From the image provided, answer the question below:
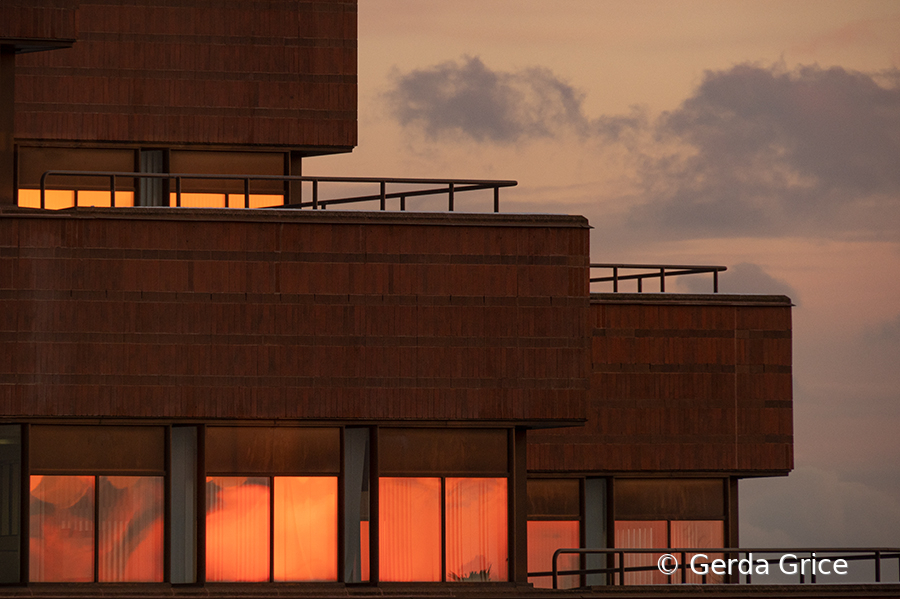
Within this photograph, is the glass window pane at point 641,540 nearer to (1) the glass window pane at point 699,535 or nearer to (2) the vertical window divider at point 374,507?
(1) the glass window pane at point 699,535

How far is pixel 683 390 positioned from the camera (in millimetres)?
36375

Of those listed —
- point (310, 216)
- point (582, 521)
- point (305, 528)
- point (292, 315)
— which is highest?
point (310, 216)

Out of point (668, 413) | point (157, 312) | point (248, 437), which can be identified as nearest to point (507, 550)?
point (248, 437)

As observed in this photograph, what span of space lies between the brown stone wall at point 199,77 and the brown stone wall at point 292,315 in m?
8.80

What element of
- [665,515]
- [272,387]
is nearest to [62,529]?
[272,387]

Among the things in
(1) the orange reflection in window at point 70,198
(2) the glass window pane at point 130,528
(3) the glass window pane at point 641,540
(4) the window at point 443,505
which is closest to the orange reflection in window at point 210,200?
(1) the orange reflection in window at point 70,198

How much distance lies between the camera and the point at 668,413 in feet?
120

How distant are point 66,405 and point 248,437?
2.94 meters

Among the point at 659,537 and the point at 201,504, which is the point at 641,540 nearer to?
the point at 659,537

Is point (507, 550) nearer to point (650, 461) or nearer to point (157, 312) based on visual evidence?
point (157, 312)

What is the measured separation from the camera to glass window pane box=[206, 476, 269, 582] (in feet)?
89.1

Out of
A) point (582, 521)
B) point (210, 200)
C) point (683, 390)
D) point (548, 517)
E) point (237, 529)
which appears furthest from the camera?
point (582, 521)

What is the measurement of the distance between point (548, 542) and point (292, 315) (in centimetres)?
1304

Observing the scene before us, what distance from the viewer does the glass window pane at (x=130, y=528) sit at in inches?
1053
